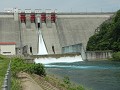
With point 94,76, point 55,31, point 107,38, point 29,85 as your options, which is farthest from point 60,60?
point 29,85

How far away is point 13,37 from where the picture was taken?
6569 cm

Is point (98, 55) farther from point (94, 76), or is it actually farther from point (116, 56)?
point (94, 76)

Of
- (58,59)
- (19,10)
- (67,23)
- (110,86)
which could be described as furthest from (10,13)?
(110,86)

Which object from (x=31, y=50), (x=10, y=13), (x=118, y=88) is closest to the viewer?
(x=118, y=88)

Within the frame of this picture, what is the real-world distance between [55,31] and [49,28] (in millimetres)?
1530

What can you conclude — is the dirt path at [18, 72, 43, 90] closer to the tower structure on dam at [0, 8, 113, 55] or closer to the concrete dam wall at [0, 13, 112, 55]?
the tower structure on dam at [0, 8, 113, 55]

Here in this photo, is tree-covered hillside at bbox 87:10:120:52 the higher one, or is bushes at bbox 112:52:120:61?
tree-covered hillside at bbox 87:10:120:52

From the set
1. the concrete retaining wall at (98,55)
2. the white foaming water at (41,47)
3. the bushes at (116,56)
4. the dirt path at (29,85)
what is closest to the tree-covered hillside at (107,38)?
the concrete retaining wall at (98,55)

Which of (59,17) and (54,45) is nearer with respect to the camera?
(54,45)

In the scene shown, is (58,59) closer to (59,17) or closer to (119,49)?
(119,49)

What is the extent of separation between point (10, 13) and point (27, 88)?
198 feet

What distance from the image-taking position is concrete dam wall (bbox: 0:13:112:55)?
65.4m

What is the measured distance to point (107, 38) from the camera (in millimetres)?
62906

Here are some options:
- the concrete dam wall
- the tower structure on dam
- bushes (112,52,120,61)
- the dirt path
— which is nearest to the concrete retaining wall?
bushes (112,52,120,61)
